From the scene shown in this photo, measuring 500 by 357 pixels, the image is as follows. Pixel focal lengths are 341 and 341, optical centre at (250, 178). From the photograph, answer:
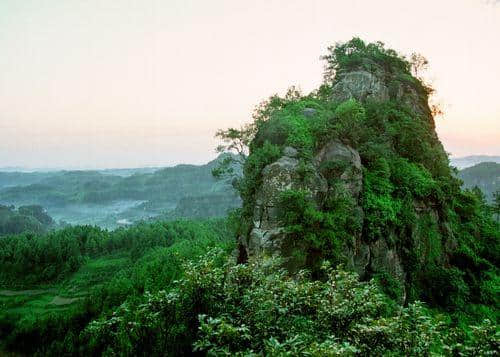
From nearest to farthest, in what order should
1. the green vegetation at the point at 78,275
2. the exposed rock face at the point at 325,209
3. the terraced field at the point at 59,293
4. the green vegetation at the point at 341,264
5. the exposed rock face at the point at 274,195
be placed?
the green vegetation at the point at 341,264
the exposed rock face at the point at 274,195
the exposed rock face at the point at 325,209
the green vegetation at the point at 78,275
the terraced field at the point at 59,293

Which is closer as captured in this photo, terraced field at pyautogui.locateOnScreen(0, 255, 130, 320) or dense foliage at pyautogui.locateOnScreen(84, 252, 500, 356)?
dense foliage at pyautogui.locateOnScreen(84, 252, 500, 356)

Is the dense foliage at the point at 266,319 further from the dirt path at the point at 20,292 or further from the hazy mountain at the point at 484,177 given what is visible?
the hazy mountain at the point at 484,177

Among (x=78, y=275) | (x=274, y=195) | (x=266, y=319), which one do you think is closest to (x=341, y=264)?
(x=266, y=319)

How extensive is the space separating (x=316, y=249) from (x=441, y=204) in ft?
41.7

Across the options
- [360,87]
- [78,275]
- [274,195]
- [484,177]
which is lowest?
[78,275]

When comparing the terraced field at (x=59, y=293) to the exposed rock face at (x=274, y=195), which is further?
the terraced field at (x=59, y=293)

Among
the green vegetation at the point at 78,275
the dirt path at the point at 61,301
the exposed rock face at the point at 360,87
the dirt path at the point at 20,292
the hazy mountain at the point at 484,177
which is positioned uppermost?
the exposed rock face at the point at 360,87

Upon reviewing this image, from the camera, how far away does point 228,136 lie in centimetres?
2403

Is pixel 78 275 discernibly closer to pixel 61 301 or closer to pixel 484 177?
pixel 61 301

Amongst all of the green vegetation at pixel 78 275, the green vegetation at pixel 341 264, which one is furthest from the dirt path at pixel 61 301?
the green vegetation at pixel 341 264

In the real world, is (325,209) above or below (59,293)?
above

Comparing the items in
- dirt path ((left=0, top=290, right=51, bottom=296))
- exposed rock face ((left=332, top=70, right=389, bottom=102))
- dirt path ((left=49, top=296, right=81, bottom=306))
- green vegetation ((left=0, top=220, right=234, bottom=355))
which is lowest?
dirt path ((left=49, top=296, right=81, bottom=306))

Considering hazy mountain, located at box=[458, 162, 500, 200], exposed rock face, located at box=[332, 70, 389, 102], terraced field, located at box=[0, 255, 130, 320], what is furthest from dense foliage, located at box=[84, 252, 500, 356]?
hazy mountain, located at box=[458, 162, 500, 200]

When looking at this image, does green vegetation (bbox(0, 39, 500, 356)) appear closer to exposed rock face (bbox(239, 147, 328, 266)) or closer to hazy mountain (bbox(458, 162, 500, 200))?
exposed rock face (bbox(239, 147, 328, 266))
